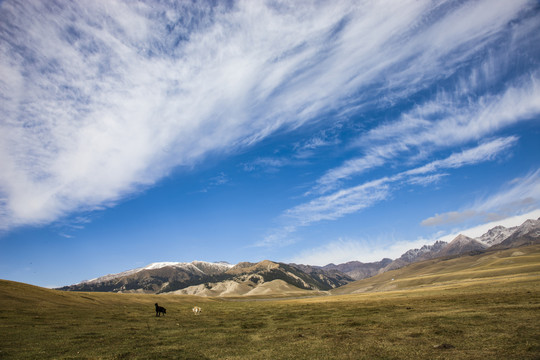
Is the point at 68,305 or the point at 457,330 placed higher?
the point at 68,305

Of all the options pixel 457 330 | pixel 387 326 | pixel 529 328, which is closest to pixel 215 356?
pixel 387 326

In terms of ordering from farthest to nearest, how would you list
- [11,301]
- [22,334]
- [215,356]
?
1. [11,301]
2. [22,334]
3. [215,356]

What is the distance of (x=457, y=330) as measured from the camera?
25.0 meters

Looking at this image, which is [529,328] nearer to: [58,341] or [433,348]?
[433,348]

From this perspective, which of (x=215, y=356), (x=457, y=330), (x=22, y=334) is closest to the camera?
(x=215, y=356)

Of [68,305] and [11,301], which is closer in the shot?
[11,301]

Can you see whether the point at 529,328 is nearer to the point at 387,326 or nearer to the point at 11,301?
the point at 387,326

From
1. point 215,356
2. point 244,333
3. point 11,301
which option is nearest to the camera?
point 215,356

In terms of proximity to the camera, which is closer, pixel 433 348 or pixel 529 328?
pixel 433 348

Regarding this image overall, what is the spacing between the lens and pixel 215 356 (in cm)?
2167

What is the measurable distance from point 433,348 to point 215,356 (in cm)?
1650

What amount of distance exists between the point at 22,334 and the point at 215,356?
2328cm

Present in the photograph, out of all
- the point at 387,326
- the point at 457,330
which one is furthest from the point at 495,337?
the point at 387,326

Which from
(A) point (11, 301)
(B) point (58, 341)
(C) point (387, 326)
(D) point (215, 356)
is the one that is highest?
(A) point (11, 301)
